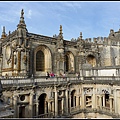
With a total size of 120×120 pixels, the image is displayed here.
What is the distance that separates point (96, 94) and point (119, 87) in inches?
160

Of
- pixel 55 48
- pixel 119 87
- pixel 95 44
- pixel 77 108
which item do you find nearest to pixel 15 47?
pixel 55 48

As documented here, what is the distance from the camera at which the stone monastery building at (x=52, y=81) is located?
18.4 metres

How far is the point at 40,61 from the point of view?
26.3m

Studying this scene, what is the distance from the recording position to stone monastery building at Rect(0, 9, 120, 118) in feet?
60.4

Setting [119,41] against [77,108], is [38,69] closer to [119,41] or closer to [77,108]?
[77,108]

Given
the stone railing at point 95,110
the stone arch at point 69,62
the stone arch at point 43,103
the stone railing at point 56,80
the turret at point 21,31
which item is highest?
the turret at point 21,31

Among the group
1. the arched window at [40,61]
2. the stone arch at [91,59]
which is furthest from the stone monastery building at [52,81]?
the stone arch at [91,59]

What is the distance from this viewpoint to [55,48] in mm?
27469

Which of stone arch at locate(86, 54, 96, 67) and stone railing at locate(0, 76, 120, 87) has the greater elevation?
stone arch at locate(86, 54, 96, 67)

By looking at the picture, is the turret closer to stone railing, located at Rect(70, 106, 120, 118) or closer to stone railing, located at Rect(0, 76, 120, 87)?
stone railing, located at Rect(0, 76, 120, 87)

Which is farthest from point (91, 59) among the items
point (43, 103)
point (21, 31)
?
point (21, 31)

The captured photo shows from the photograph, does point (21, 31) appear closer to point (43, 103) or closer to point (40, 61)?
point (40, 61)

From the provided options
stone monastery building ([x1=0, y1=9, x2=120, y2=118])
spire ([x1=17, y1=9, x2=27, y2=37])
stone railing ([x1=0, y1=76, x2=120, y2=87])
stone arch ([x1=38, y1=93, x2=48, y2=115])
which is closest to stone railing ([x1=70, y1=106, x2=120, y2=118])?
stone monastery building ([x1=0, y1=9, x2=120, y2=118])

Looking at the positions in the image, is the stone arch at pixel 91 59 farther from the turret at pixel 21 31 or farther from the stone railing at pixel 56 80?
the turret at pixel 21 31
